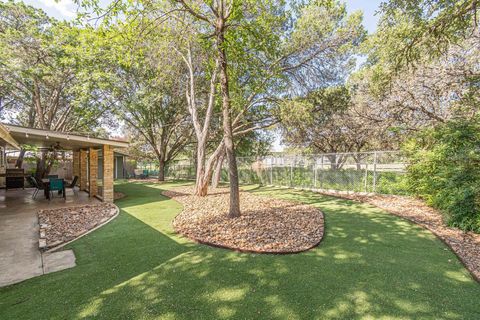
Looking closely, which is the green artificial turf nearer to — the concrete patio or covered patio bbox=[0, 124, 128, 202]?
the concrete patio

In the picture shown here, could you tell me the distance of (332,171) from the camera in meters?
11.9

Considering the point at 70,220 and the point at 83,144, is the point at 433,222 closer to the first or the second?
the point at 70,220

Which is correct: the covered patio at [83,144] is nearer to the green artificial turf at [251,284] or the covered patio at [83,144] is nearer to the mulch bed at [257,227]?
the mulch bed at [257,227]

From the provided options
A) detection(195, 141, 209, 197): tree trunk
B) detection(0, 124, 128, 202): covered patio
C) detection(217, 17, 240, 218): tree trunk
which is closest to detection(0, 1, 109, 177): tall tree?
detection(0, 124, 128, 202): covered patio

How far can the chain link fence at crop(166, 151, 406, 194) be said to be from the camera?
9.62 meters

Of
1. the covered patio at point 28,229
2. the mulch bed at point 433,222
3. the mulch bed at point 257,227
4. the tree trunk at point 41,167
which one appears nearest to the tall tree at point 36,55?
the tree trunk at point 41,167

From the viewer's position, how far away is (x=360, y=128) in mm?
13211

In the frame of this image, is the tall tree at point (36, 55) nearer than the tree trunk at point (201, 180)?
No

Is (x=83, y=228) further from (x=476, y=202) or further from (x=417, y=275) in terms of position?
(x=476, y=202)

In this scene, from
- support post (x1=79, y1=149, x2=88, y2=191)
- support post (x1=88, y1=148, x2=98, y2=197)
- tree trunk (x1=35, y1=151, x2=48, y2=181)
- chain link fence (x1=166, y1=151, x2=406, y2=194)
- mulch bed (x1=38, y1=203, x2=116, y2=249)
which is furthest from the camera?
tree trunk (x1=35, y1=151, x2=48, y2=181)

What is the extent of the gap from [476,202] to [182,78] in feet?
45.2

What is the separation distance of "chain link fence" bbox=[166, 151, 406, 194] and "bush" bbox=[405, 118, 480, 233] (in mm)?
1695

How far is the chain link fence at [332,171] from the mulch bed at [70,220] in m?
9.55

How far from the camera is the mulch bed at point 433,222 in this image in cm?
394
